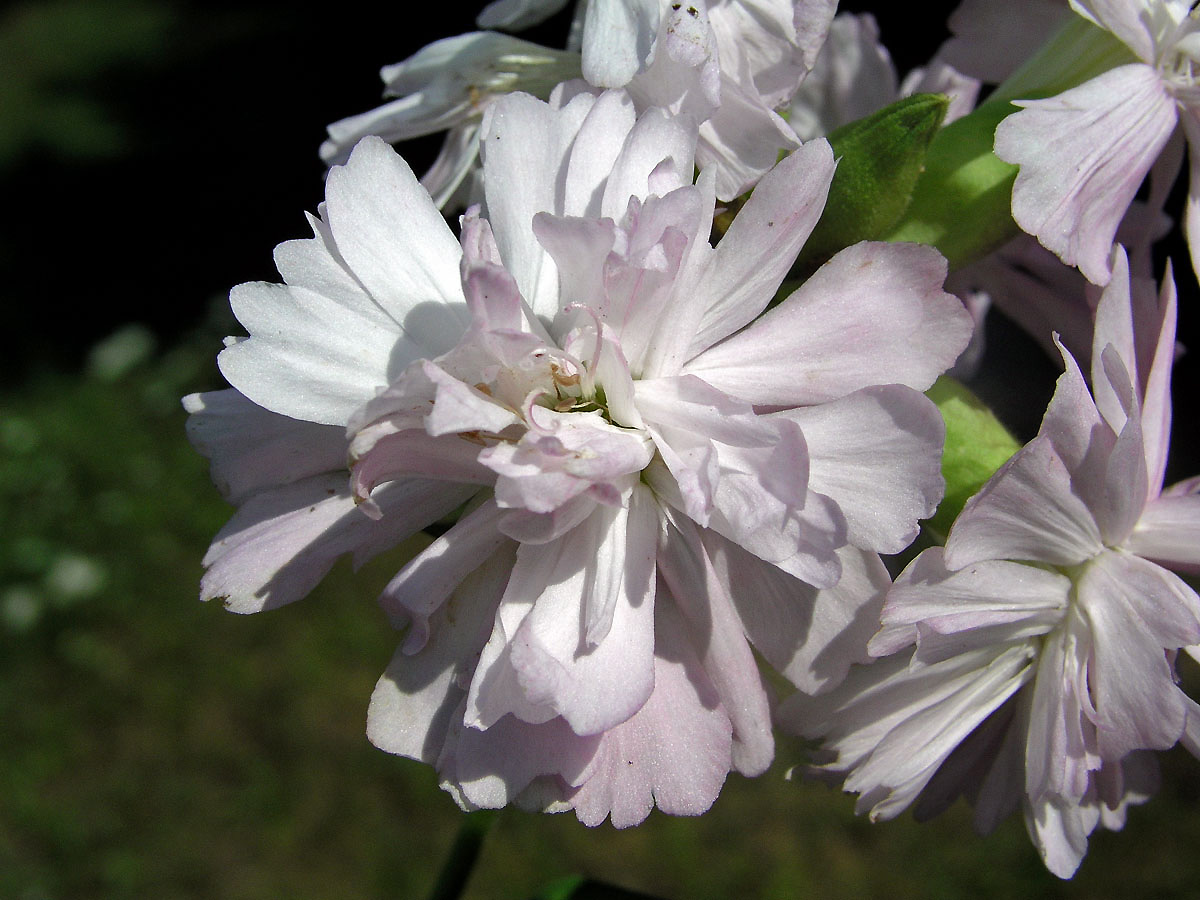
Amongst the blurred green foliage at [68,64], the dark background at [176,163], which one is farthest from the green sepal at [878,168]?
the blurred green foliage at [68,64]

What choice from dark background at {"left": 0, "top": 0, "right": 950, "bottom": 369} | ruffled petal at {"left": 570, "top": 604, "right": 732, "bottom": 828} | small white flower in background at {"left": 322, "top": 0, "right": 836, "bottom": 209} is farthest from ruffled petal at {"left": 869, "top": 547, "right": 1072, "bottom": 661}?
dark background at {"left": 0, "top": 0, "right": 950, "bottom": 369}

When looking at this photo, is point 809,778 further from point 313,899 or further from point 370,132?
point 313,899

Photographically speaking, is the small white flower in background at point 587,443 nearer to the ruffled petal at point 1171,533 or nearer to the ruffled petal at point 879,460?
the ruffled petal at point 879,460

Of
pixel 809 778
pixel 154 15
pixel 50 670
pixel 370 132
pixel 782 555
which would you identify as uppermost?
pixel 370 132

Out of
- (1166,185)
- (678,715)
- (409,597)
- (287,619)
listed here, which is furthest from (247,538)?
Result: (287,619)

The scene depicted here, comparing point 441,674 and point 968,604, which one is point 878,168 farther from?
point 441,674

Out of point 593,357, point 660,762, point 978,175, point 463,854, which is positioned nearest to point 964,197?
point 978,175
